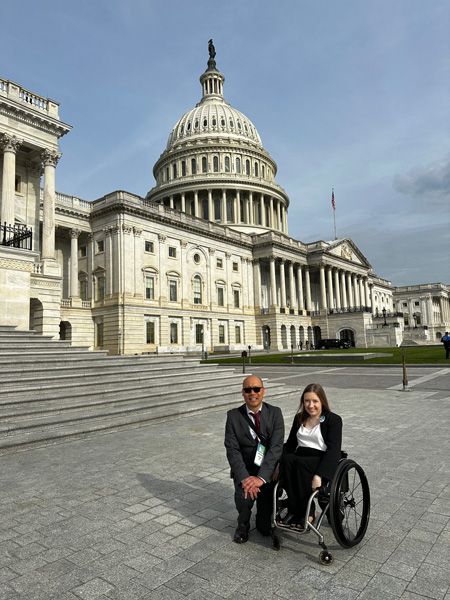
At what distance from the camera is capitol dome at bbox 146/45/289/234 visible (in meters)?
78.5

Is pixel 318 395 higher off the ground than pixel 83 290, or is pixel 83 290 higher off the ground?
pixel 83 290

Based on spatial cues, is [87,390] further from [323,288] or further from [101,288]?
[323,288]

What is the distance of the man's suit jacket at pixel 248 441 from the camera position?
4.29 meters

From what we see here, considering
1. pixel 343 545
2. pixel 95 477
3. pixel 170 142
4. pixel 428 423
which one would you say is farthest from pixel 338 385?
pixel 170 142

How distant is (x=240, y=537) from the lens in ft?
14.1

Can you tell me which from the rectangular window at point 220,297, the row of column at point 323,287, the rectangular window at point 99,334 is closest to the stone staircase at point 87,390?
the rectangular window at point 99,334

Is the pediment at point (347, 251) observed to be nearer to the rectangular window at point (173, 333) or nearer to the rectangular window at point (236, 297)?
the rectangular window at point (236, 297)

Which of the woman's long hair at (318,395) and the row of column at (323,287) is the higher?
the row of column at (323,287)

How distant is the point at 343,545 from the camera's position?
400 centimetres

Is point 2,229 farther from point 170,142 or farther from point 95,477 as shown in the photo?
point 170,142

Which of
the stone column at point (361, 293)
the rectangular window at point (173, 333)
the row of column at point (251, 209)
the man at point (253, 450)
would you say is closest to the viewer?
the man at point (253, 450)

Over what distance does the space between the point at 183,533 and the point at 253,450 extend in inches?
49.0

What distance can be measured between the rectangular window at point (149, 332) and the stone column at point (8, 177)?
92.0 feet

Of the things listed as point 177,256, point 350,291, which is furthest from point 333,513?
point 350,291
